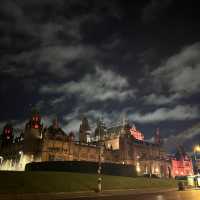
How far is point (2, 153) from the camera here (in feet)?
370

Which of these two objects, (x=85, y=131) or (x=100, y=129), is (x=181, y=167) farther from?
(x=85, y=131)

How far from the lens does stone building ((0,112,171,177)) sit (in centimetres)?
9896

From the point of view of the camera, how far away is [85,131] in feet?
524

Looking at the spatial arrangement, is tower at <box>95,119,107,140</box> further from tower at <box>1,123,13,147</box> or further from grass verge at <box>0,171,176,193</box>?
grass verge at <box>0,171,176,193</box>

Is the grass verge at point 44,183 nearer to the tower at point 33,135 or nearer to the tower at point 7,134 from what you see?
the tower at point 33,135

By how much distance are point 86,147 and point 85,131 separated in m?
49.6

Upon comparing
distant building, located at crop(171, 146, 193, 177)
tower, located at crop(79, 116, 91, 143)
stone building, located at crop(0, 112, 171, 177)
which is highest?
tower, located at crop(79, 116, 91, 143)

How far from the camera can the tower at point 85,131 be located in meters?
157

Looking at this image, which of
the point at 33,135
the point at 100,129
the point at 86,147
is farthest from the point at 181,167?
the point at 33,135

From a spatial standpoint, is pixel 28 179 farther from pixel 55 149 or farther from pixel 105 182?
pixel 55 149

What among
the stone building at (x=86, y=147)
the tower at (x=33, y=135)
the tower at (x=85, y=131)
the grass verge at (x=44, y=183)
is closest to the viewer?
the grass verge at (x=44, y=183)

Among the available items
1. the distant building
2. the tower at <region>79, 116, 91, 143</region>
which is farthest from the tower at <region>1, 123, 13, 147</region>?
the distant building

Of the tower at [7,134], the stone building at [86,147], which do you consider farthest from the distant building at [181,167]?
the tower at [7,134]

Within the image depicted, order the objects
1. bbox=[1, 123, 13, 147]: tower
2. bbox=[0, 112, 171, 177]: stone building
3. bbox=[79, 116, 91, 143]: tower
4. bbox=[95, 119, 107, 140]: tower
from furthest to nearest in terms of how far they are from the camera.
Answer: bbox=[95, 119, 107, 140]: tower < bbox=[79, 116, 91, 143]: tower < bbox=[1, 123, 13, 147]: tower < bbox=[0, 112, 171, 177]: stone building
